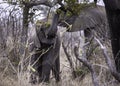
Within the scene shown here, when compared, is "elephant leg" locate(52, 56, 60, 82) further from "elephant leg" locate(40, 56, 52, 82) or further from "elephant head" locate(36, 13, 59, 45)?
"elephant head" locate(36, 13, 59, 45)

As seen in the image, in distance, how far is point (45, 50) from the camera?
258 inches

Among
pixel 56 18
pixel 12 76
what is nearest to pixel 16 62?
pixel 12 76

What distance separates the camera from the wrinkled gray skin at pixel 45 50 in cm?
643

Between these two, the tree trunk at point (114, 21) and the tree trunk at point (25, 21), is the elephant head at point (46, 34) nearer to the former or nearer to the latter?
the tree trunk at point (25, 21)

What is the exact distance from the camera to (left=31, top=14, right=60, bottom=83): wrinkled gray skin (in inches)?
253

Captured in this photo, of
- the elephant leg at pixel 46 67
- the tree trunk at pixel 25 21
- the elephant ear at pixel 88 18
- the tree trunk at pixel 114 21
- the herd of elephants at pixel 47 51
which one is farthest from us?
the elephant ear at pixel 88 18

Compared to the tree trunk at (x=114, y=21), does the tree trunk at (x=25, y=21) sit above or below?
below

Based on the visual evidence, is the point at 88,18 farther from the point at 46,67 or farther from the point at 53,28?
the point at 53,28

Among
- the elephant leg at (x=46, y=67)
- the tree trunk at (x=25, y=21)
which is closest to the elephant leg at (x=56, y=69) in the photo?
the elephant leg at (x=46, y=67)

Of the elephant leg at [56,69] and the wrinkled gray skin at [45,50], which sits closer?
the wrinkled gray skin at [45,50]

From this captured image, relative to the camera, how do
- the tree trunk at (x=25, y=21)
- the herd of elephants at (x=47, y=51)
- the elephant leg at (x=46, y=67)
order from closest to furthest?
the herd of elephants at (x=47, y=51)
the tree trunk at (x=25, y=21)
the elephant leg at (x=46, y=67)

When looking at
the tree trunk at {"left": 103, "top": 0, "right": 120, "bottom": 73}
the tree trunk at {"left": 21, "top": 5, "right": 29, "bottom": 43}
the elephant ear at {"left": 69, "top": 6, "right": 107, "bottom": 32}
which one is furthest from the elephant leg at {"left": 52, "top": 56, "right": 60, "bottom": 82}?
the elephant ear at {"left": 69, "top": 6, "right": 107, "bottom": 32}

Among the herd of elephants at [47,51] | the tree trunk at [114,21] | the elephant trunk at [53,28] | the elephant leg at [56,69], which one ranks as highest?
the tree trunk at [114,21]

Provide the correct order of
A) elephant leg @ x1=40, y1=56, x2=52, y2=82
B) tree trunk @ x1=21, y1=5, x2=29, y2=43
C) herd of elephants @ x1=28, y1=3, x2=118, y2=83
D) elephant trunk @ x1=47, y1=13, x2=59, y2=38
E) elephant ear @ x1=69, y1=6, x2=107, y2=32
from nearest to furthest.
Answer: elephant trunk @ x1=47, y1=13, x2=59, y2=38
herd of elephants @ x1=28, y1=3, x2=118, y2=83
tree trunk @ x1=21, y1=5, x2=29, y2=43
elephant leg @ x1=40, y1=56, x2=52, y2=82
elephant ear @ x1=69, y1=6, x2=107, y2=32
